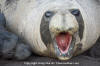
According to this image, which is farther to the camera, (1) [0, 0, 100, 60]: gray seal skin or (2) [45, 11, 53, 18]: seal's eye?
(2) [45, 11, 53, 18]: seal's eye

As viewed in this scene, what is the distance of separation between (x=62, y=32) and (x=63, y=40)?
4.2 inches

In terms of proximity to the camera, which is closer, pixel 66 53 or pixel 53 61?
pixel 66 53

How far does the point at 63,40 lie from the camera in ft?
12.6

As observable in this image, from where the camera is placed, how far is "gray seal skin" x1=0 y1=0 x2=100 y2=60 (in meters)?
3.82

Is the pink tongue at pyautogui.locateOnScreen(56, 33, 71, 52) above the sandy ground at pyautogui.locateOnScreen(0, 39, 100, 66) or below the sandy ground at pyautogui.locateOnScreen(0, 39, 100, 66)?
above

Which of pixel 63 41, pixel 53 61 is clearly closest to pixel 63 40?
pixel 63 41

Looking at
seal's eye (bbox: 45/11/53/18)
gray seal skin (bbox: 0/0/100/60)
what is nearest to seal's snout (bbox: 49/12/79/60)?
gray seal skin (bbox: 0/0/100/60)

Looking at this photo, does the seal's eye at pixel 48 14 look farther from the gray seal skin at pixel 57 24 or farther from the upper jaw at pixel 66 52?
the upper jaw at pixel 66 52

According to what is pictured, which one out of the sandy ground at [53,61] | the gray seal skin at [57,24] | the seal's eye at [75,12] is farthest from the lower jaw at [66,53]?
the seal's eye at [75,12]

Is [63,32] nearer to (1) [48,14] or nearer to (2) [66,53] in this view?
(2) [66,53]

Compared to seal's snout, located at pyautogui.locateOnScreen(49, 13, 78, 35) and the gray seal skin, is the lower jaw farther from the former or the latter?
seal's snout, located at pyautogui.locateOnScreen(49, 13, 78, 35)

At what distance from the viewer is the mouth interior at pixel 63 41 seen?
384cm

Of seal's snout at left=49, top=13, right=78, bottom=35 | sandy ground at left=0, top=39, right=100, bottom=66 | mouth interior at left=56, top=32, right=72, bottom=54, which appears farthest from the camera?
sandy ground at left=0, top=39, right=100, bottom=66

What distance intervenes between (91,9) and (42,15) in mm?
777
